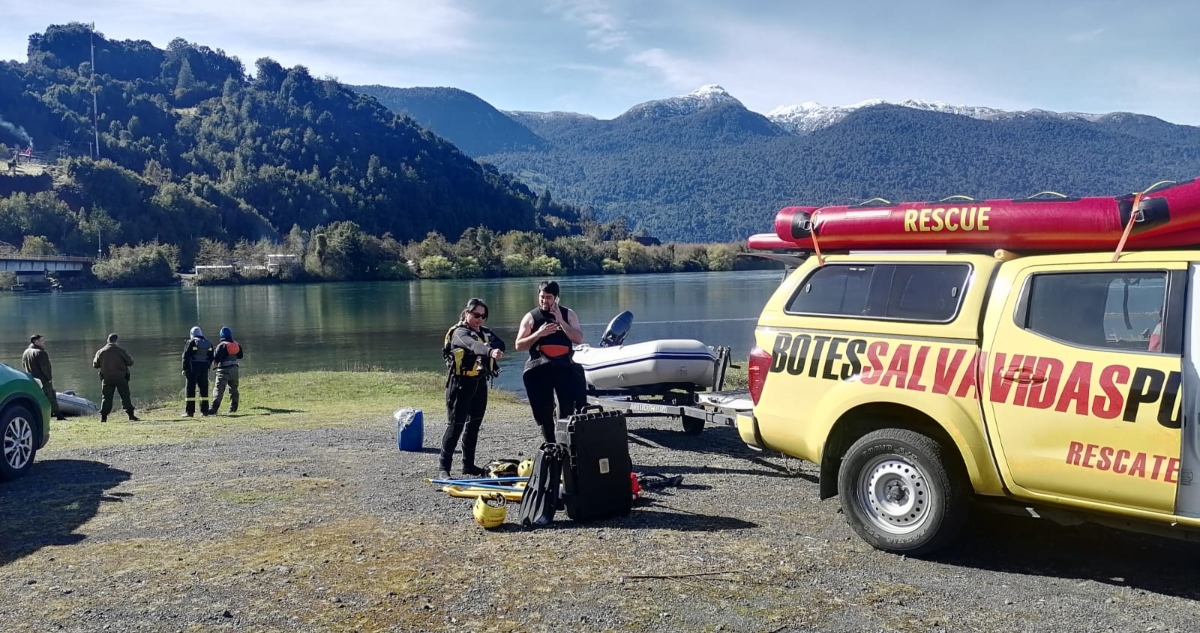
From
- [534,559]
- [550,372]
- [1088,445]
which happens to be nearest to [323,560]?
[534,559]

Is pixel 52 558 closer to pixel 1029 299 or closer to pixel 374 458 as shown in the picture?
pixel 374 458

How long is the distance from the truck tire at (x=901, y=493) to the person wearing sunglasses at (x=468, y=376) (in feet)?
11.5

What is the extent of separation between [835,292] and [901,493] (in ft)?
4.95

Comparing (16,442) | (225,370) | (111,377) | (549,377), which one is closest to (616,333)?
(549,377)

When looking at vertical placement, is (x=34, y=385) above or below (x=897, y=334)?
below

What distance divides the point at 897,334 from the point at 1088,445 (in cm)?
136

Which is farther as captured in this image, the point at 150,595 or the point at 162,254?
the point at 162,254

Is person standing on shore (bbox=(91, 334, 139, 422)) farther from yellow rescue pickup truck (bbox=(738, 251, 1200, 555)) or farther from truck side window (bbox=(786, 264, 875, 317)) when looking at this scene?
truck side window (bbox=(786, 264, 875, 317))

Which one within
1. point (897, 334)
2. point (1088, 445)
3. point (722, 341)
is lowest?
point (722, 341)

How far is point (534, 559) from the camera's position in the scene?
19.8ft

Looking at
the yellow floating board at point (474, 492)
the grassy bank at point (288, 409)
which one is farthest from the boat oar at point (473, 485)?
the grassy bank at point (288, 409)

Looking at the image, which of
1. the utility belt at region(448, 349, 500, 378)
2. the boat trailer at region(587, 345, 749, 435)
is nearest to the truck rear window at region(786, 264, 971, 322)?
the boat trailer at region(587, 345, 749, 435)

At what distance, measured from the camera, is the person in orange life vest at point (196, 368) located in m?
16.8

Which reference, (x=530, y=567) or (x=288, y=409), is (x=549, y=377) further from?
(x=288, y=409)
